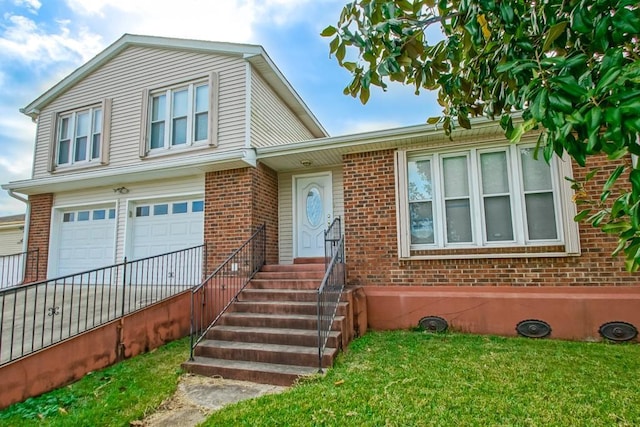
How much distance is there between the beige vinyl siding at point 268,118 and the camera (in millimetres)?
7609

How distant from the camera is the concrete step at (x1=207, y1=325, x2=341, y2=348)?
465cm

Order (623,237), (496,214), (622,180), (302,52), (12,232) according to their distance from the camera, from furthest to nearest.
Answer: (12,232) → (302,52) → (496,214) → (622,180) → (623,237)

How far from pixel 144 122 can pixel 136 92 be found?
987mm

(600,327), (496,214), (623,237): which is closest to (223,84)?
(496,214)

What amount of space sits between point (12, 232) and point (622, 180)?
67.2 ft

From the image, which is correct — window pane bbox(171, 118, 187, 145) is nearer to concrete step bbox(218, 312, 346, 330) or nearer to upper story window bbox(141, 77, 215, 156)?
upper story window bbox(141, 77, 215, 156)

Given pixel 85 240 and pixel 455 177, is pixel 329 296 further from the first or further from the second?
pixel 85 240

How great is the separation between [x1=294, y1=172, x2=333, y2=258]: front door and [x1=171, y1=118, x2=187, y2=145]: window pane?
9.02 ft

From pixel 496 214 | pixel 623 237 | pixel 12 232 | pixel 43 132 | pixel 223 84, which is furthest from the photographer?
pixel 12 232

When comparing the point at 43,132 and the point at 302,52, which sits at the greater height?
the point at 302,52

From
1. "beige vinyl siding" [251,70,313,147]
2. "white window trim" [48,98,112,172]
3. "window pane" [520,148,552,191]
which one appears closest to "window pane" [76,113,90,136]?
"white window trim" [48,98,112,172]

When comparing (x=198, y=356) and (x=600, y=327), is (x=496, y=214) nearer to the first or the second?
(x=600, y=327)

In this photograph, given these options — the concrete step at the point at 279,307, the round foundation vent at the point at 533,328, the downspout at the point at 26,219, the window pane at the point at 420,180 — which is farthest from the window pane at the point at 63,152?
the round foundation vent at the point at 533,328

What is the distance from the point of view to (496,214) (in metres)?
5.84
